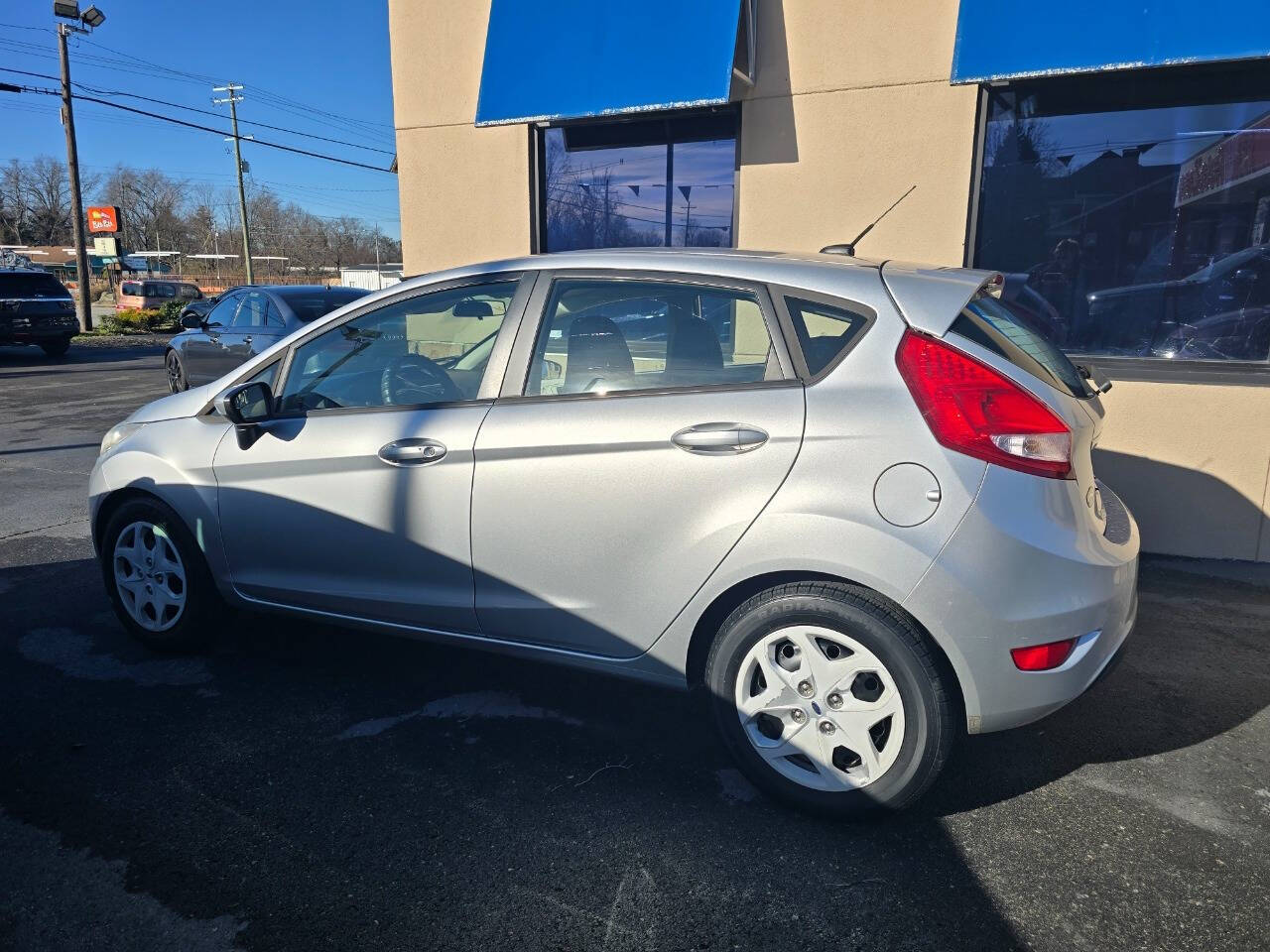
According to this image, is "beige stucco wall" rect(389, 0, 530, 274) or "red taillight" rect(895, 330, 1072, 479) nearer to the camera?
"red taillight" rect(895, 330, 1072, 479)

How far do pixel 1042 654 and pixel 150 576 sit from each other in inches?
140

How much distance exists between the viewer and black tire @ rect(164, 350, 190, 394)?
11.6m

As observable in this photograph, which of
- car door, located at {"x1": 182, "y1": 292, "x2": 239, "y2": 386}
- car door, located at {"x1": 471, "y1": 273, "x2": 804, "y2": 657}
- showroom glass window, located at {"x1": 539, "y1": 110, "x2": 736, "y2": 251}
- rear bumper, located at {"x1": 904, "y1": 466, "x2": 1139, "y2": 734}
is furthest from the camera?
car door, located at {"x1": 182, "y1": 292, "x2": 239, "y2": 386}

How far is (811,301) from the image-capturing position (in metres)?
2.74

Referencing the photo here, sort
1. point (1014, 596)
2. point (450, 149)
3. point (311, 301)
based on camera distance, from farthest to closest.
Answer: point (311, 301), point (450, 149), point (1014, 596)

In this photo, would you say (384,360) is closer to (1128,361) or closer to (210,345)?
(1128,361)

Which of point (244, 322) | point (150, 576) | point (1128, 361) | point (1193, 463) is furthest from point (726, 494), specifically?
point (244, 322)

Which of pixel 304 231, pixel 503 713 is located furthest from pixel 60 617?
pixel 304 231

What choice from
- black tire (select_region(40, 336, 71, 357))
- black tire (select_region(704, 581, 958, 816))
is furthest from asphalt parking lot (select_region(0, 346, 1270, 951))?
black tire (select_region(40, 336, 71, 357))

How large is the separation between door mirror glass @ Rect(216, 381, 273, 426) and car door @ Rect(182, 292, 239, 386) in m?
7.55

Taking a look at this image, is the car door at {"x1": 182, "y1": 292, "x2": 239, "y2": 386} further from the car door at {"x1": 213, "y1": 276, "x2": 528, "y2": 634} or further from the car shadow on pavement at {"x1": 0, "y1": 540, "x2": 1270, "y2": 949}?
the car door at {"x1": 213, "y1": 276, "x2": 528, "y2": 634}

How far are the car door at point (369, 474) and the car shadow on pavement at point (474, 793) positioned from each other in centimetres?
47

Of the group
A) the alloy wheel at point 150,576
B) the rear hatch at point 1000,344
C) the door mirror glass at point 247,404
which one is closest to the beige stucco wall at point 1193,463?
the rear hatch at point 1000,344

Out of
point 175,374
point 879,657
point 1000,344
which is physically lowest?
point 879,657
